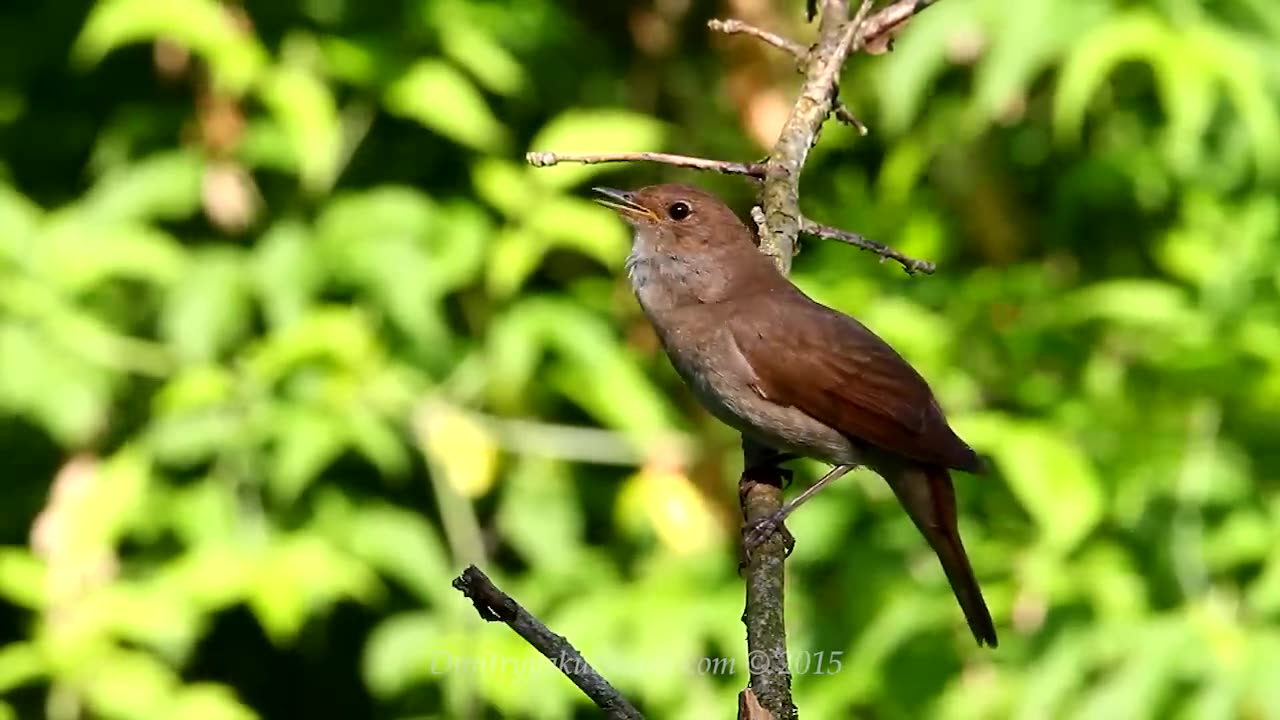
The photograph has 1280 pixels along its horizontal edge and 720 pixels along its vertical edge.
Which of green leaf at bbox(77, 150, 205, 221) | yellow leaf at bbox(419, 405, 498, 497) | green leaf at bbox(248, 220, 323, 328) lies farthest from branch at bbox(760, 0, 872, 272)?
green leaf at bbox(77, 150, 205, 221)

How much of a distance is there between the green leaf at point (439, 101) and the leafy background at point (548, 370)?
0.04 feet

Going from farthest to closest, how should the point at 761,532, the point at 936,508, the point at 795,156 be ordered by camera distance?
the point at 936,508 < the point at 795,156 < the point at 761,532

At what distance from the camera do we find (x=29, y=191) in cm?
527

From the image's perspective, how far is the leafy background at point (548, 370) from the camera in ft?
14.6

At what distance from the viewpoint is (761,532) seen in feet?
9.98

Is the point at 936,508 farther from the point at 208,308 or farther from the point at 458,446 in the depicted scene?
the point at 208,308

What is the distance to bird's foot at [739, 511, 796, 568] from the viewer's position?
2.98 metres

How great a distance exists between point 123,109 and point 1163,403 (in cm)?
307

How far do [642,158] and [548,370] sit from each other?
1.79 meters

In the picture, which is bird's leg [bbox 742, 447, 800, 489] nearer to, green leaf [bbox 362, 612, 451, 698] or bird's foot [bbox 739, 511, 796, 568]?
bird's foot [bbox 739, 511, 796, 568]

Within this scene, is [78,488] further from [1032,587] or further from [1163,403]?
[1163,403]

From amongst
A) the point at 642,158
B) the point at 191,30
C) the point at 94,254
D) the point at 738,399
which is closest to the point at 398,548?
the point at 94,254

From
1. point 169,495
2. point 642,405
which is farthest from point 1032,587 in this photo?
point 169,495

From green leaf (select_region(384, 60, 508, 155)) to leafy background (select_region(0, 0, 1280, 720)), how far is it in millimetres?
12
